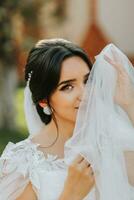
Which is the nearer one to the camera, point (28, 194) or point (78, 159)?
point (78, 159)

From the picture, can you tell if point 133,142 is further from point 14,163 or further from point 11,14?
point 11,14

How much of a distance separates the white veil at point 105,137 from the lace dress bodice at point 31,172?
0.23 metres

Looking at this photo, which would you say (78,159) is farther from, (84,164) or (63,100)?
(63,100)

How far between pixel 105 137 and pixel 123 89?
0.24 meters

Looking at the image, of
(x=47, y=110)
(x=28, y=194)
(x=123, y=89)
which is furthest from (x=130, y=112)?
(x=28, y=194)

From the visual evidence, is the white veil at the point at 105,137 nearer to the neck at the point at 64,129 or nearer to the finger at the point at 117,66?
the finger at the point at 117,66

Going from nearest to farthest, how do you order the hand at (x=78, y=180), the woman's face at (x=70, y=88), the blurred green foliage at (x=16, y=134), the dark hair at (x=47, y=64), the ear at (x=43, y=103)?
the hand at (x=78, y=180) < the woman's face at (x=70, y=88) < the dark hair at (x=47, y=64) < the ear at (x=43, y=103) < the blurred green foliage at (x=16, y=134)

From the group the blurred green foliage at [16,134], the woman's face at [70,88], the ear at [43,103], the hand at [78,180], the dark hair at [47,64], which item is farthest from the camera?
the blurred green foliage at [16,134]

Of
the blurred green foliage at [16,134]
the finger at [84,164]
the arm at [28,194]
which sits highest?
the finger at [84,164]

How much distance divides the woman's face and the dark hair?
3 cm

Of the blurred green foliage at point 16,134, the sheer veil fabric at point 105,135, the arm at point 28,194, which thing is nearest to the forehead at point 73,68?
the sheer veil fabric at point 105,135

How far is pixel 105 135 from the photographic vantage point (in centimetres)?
356

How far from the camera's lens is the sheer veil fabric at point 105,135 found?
3557 millimetres

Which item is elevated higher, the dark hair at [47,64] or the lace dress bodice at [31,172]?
the dark hair at [47,64]
